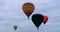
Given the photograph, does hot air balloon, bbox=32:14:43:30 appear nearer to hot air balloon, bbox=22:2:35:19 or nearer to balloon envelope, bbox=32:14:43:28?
balloon envelope, bbox=32:14:43:28

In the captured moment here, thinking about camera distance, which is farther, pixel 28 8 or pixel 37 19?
pixel 37 19

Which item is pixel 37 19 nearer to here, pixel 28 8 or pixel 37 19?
pixel 37 19

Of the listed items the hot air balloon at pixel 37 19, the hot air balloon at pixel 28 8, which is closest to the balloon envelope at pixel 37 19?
the hot air balloon at pixel 37 19

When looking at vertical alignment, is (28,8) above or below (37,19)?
above

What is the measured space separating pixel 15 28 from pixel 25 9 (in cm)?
2512

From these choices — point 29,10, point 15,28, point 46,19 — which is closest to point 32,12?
point 29,10

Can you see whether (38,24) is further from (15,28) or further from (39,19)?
(15,28)

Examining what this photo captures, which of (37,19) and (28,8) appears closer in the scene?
(28,8)

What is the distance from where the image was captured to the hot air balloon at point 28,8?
79.8m

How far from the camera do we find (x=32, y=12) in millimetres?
80375

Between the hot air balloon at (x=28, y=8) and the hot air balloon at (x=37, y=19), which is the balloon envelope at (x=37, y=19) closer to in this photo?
the hot air balloon at (x=37, y=19)

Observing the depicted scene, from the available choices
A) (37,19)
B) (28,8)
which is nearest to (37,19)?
(37,19)

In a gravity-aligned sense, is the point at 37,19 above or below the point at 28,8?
below

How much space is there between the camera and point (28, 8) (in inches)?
3157
